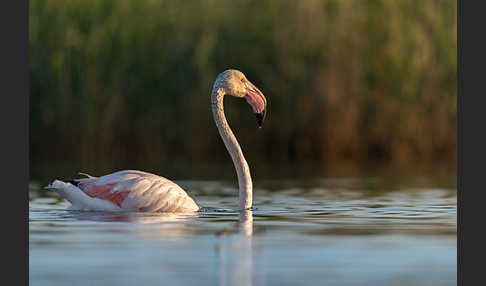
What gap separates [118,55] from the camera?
17484mm

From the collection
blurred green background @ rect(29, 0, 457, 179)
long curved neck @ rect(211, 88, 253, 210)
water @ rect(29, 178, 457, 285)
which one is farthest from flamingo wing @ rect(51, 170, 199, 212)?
blurred green background @ rect(29, 0, 457, 179)

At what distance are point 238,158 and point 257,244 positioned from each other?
2.85 metres

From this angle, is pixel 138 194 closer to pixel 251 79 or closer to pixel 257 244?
pixel 257 244

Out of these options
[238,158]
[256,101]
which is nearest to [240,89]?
[256,101]

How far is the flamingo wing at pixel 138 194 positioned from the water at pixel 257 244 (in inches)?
6.0

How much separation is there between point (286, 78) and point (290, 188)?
A: 525 cm

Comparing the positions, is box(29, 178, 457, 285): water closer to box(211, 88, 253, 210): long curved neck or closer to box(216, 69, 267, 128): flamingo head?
box(211, 88, 253, 210): long curved neck

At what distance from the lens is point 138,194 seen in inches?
376

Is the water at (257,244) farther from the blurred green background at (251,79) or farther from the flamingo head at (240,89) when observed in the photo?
the blurred green background at (251,79)

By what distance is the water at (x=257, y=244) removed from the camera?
6016 millimetres

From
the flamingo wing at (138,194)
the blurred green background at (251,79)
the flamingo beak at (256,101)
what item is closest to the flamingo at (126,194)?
the flamingo wing at (138,194)

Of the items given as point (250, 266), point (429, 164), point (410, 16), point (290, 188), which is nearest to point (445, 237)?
point (250, 266)

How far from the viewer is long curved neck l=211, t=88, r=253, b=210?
9.99 m

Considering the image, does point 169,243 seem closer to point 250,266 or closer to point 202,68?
point 250,266
